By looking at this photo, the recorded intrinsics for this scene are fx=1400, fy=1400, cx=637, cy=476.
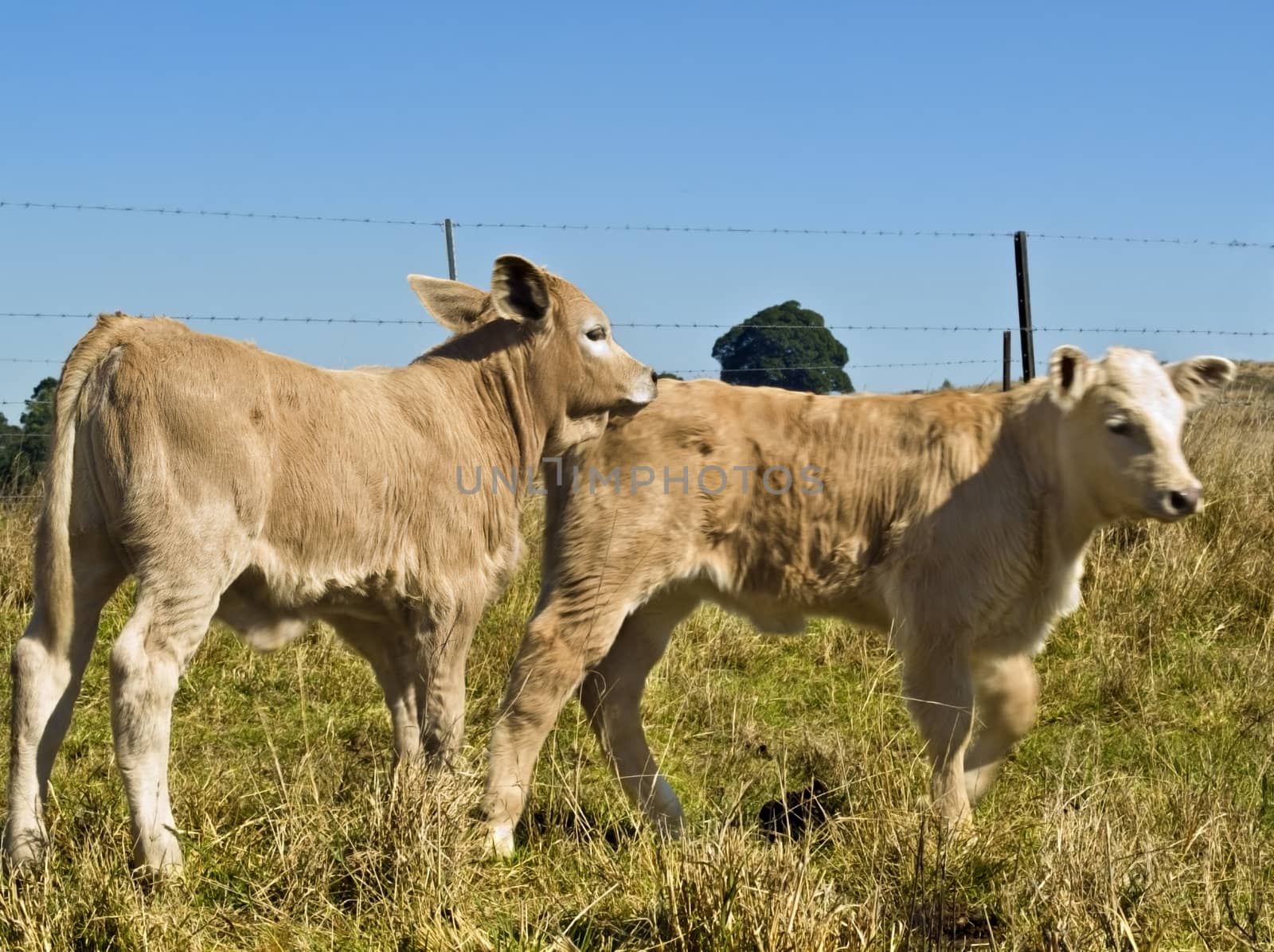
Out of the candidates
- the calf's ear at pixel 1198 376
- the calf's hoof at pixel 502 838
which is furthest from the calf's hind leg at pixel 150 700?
the calf's ear at pixel 1198 376

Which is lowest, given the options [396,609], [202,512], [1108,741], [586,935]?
[1108,741]

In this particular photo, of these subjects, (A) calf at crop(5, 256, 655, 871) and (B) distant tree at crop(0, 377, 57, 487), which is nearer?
(A) calf at crop(5, 256, 655, 871)

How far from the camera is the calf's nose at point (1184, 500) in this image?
4875 mm

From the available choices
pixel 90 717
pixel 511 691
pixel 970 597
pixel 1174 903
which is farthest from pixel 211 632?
pixel 1174 903

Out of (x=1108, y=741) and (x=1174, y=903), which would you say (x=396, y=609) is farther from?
(x=1108, y=741)

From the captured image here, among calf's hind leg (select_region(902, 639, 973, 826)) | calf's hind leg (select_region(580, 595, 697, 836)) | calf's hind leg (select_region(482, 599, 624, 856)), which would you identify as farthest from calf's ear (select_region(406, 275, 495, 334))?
calf's hind leg (select_region(902, 639, 973, 826))

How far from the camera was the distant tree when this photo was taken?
9976mm

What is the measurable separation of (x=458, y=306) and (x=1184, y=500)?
109 inches

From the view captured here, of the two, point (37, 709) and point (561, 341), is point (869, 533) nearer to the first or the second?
point (561, 341)

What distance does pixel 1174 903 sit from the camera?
357 centimetres

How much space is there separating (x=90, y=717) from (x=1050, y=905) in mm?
4114

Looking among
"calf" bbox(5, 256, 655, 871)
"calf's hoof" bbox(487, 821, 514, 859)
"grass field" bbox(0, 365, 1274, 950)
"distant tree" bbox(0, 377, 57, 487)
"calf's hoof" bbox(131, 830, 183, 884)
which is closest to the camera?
"grass field" bbox(0, 365, 1274, 950)

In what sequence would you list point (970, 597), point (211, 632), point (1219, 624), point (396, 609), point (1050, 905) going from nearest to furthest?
point (1050, 905), point (396, 609), point (970, 597), point (211, 632), point (1219, 624)

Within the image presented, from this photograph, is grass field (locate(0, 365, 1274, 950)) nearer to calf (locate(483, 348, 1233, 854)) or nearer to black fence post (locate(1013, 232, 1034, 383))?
calf (locate(483, 348, 1233, 854))
